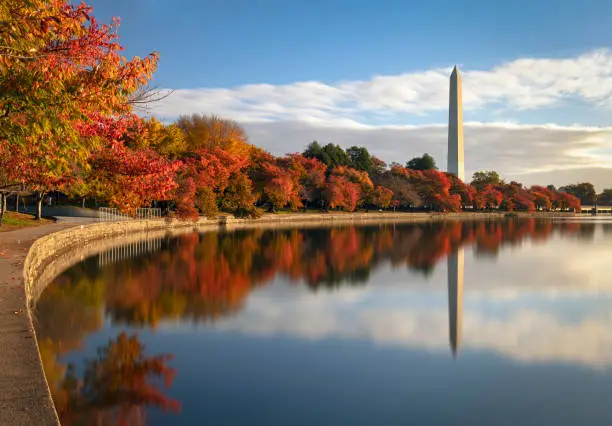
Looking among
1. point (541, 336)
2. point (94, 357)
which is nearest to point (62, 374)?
point (94, 357)

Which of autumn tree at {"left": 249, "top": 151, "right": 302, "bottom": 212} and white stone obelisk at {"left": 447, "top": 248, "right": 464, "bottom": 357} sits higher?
autumn tree at {"left": 249, "top": 151, "right": 302, "bottom": 212}

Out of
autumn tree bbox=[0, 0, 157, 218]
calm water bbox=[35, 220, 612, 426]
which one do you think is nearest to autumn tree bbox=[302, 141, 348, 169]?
calm water bbox=[35, 220, 612, 426]

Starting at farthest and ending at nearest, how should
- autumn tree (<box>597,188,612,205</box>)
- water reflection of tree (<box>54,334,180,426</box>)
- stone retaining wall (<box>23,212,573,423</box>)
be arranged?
autumn tree (<box>597,188,612,205</box>) < stone retaining wall (<box>23,212,573,423</box>) < water reflection of tree (<box>54,334,180,426</box>)

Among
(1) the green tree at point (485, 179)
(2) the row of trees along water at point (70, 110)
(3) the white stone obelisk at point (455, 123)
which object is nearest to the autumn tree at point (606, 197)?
(1) the green tree at point (485, 179)

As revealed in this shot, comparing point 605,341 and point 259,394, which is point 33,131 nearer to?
point 259,394

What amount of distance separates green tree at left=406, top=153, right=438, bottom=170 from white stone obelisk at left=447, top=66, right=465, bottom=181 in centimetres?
2605

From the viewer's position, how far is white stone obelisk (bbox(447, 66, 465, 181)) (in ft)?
249

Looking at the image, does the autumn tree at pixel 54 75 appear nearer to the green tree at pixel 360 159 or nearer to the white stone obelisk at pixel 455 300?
the white stone obelisk at pixel 455 300

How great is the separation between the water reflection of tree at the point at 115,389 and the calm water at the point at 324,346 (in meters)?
0.03

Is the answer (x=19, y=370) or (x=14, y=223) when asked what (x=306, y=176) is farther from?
(x=19, y=370)

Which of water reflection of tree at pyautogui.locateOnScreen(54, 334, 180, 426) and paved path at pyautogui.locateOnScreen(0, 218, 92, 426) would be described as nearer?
paved path at pyautogui.locateOnScreen(0, 218, 92, 426)

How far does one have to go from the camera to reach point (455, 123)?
77.2 m

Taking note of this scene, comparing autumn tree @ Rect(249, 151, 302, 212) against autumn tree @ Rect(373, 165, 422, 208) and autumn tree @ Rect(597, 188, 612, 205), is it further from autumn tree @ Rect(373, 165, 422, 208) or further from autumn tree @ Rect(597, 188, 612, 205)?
autumn tree @ Rect(597, 188, 612, 205)

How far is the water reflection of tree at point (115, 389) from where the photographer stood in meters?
6.84
